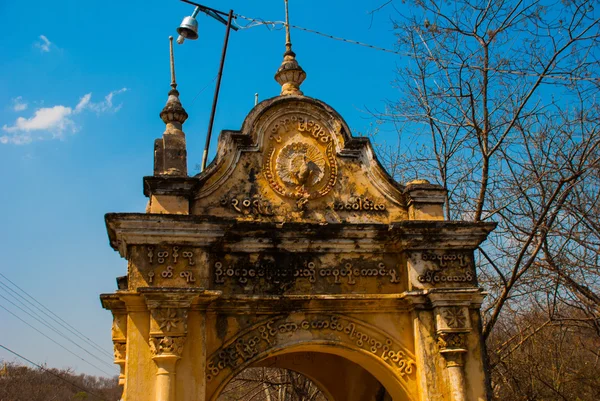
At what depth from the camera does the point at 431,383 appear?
7305 millimetres

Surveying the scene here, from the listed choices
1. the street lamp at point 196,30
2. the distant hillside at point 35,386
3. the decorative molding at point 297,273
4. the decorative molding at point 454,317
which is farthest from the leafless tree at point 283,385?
the distant hillside at point 35,386

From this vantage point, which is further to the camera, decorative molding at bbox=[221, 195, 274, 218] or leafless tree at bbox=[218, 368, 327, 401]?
leafless tree at bbox=[218, 368, 327, 401]

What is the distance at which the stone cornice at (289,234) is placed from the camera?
706 centimetres

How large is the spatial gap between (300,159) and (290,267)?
1306 millimetres

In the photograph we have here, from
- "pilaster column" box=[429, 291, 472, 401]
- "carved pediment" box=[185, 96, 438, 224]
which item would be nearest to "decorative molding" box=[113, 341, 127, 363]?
"carved pediment" box=[185, 96, 438, 224]

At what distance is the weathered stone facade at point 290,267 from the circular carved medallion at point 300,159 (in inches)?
0.6

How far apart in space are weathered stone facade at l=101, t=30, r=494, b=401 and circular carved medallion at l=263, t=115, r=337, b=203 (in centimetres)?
1

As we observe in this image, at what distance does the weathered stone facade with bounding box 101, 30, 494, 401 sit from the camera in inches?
275

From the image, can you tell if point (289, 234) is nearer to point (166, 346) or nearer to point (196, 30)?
point (166, 346)

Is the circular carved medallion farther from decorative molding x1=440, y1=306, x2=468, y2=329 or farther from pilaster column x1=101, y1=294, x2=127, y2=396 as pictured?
pilaster column x1=101, y1=294, x2=127, y2=396

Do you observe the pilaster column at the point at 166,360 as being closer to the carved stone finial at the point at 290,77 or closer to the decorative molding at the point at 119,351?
the decorative molding at the point at 119,351

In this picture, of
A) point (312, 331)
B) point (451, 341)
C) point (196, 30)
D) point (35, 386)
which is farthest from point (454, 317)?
point (35, 386)

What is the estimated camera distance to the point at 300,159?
26.0 feet

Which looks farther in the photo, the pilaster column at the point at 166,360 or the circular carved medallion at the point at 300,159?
the circular carved medallion at the point at 300,159
